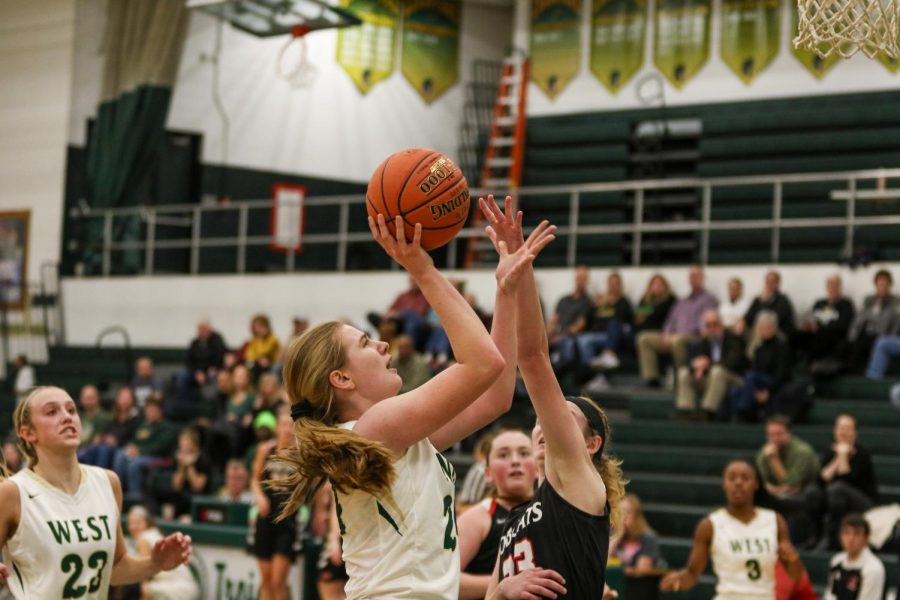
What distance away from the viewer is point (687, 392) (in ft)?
40.2

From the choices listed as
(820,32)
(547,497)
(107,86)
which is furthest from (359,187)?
(547,497)

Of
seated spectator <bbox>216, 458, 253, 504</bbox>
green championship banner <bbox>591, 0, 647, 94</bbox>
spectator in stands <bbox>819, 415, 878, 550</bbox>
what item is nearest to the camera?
spectator in stands <bbox>819, 415, 878, 550</bbox>

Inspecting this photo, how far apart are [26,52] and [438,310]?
56.7 feet

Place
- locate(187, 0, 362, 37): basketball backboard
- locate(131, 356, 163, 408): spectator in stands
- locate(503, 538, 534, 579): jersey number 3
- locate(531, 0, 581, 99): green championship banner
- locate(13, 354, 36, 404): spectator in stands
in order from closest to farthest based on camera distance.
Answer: locate(503, 538, 534, 579): jersey number 3, locate(131, 356, 163, 408): spectator in stands, locate(187, 0, 362, 37): basketball backboard, locate(13, 354, 36, 404): spectator in stands, locate(531, 0, 581, 99): green championship banner

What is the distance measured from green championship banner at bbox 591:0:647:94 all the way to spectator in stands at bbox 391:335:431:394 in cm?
708

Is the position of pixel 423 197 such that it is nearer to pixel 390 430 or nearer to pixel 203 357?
pixel 390 430

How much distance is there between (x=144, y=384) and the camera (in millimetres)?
15781

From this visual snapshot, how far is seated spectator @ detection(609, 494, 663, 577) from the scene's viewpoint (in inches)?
380

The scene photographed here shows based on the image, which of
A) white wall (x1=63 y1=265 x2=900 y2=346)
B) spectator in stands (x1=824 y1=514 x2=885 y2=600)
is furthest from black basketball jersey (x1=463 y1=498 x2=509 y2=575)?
white wall (x1=63 y1=265 x2=900 y2=346)

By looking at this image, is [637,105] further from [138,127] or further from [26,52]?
[26,52]

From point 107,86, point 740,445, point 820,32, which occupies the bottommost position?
point 740,445

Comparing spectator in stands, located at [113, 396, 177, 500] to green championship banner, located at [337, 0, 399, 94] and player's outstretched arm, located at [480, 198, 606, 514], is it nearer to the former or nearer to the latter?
green championship banner, located at [337, 0, 399, 94]

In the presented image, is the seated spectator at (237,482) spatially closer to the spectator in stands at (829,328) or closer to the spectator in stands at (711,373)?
the spectator in stands at (711,373)

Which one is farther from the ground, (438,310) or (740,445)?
(438,310)
